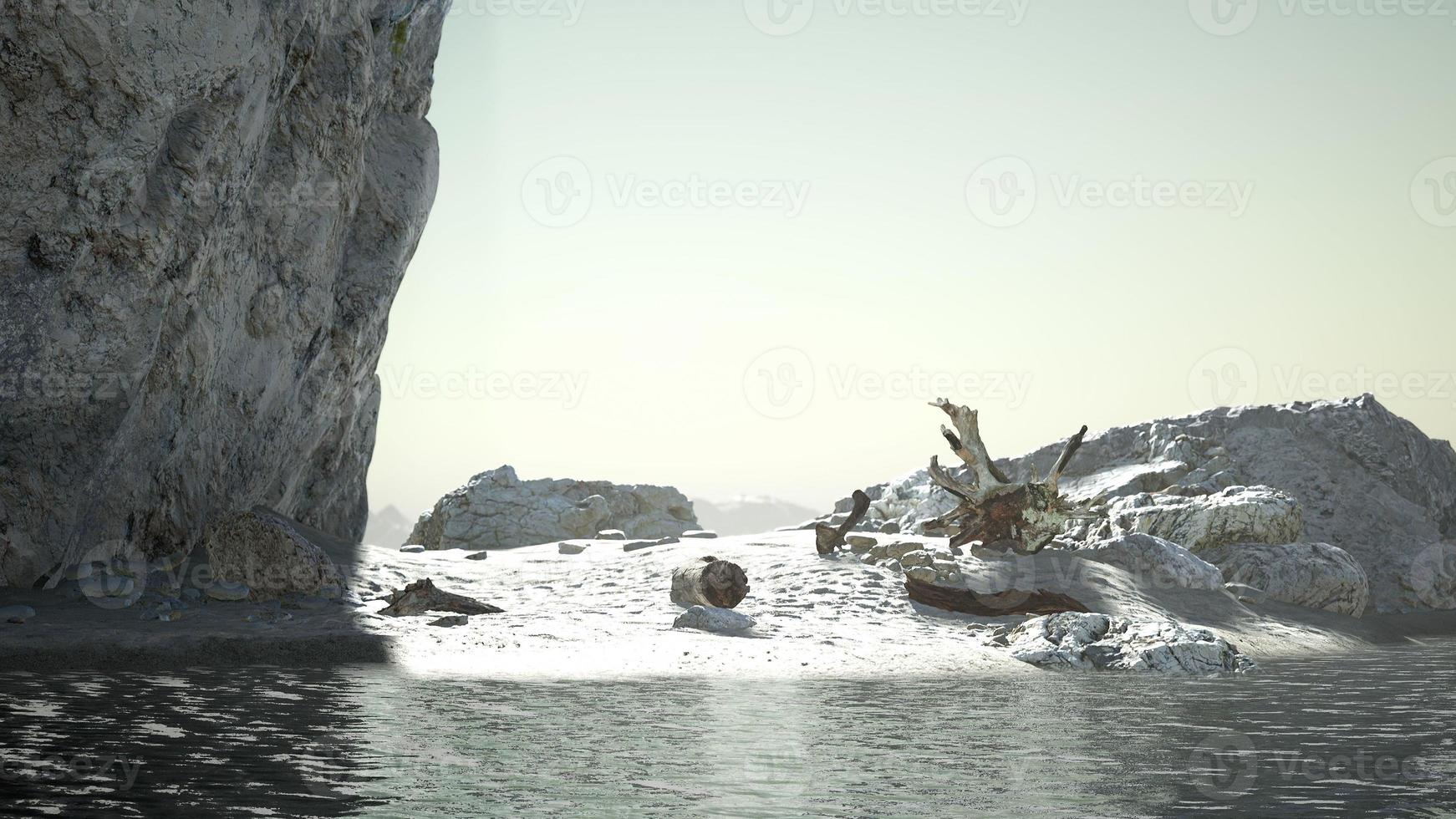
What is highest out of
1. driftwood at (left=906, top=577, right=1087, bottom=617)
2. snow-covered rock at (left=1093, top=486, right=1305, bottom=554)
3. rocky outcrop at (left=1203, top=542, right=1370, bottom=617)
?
snow-covered rock at (left=1093, top=486, right=1305, bottom=554)

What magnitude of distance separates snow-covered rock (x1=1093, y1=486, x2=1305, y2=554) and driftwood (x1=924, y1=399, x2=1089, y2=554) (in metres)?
1.29

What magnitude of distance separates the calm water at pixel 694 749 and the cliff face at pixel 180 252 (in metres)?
4.02

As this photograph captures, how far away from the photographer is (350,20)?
16344 millimetres

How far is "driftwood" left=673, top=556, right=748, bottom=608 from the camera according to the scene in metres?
14.0

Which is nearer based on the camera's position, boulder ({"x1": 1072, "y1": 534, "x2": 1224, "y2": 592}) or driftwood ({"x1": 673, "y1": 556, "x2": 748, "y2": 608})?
driftwood ({"x1": 673, "y1": 556, "x2": 748, "y2": 608})

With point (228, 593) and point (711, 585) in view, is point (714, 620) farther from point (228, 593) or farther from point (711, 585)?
point (228, 593)

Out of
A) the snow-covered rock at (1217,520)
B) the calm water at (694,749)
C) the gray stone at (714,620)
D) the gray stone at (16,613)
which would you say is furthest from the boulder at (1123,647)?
the gray stone at (16,613)

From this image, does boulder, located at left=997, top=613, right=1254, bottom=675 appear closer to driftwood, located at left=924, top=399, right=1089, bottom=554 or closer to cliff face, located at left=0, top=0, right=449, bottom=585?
driftwood, located at left=924, top=399, right=1089, bottom=554

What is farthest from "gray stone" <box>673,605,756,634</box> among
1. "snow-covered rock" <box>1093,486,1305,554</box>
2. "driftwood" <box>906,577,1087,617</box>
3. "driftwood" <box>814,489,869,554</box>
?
"snow-covered rock" <box>1093,486,1305,554</box>

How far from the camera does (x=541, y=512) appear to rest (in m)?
26.0

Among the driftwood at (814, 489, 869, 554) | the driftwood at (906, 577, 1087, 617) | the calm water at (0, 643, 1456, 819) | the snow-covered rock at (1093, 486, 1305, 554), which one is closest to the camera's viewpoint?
the calm water at (0, 643, 1456, 819)

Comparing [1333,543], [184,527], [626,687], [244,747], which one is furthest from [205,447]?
[1333,543]

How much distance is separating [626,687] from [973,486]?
37.8ft

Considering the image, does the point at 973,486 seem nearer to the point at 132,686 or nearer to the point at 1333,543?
the point at 1333,543
